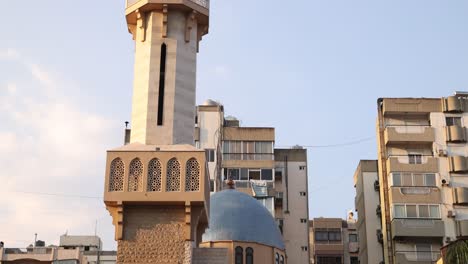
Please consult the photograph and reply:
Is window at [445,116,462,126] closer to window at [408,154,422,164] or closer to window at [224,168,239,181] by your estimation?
window at [408,154,422,164]

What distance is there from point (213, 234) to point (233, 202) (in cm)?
237

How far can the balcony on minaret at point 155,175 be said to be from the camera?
23.5 m

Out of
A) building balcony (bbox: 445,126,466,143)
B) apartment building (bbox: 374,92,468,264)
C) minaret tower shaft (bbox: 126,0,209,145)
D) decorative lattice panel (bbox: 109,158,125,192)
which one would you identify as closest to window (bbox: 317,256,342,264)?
apartment building (bbox: 374,92,468,264)

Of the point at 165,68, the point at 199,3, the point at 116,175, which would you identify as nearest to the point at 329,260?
the point at 199,3

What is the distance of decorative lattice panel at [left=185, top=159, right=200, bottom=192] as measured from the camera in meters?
23.8

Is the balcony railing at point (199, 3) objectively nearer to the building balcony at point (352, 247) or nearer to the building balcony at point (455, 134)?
the building balcony at point (455, 134)

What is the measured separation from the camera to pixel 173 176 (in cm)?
2392

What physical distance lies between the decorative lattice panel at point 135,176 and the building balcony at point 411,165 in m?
29.2

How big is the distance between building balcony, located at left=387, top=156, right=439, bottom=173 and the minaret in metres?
26.6

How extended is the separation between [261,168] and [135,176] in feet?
102

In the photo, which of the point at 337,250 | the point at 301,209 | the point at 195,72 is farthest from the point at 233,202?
the point at 337,250

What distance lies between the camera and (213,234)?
37188mm

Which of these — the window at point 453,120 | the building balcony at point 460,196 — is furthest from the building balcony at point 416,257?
the window at point 453,120

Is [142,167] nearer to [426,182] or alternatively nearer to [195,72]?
[195,72]
